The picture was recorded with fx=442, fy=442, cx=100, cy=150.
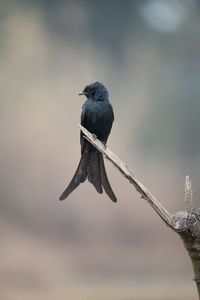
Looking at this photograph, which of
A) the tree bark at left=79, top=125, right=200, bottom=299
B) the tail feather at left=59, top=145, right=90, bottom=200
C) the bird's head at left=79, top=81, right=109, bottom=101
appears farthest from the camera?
the bird's head at left=79, top=81, right=109, bottom=101

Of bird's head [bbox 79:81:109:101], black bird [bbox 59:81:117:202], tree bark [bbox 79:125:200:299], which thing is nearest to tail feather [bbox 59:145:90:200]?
black bird [bbox 59:81:117:202]

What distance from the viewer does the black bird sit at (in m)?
2.00

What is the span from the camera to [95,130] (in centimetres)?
211

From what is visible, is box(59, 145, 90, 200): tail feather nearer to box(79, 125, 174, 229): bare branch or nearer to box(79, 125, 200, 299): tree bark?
box(79, 125, 174, 229): bare branch

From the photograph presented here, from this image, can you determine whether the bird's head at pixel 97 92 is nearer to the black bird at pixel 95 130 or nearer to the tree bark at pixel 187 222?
the black bird at pixel 95 130

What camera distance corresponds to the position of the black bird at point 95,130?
78.6 inches

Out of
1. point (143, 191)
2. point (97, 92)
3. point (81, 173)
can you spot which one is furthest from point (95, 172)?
point (143, 191)

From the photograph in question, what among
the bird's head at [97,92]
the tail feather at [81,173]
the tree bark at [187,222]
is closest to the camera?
the tree bark at [187,222]

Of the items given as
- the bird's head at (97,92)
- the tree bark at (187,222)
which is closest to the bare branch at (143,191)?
the tree bark at (187,222)

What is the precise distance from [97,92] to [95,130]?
18 cm

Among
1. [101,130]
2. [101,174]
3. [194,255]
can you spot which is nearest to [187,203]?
[194,255]

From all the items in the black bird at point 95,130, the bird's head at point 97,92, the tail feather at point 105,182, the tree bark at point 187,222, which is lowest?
the tree bark at point 187,222

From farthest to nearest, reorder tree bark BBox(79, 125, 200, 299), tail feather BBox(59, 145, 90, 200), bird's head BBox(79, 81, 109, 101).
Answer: bird's head BBox(79, 81, 109, 101), tail feather BBox(59, 145, 90, 200), tree bark BBox(79, 125, 200, 299)

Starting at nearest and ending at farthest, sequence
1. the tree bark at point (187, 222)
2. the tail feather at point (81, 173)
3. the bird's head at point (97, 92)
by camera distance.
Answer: the tree bark at point (187, 222)
the tail feather at point (81, 173)
the bird's head at point (97, 92)
